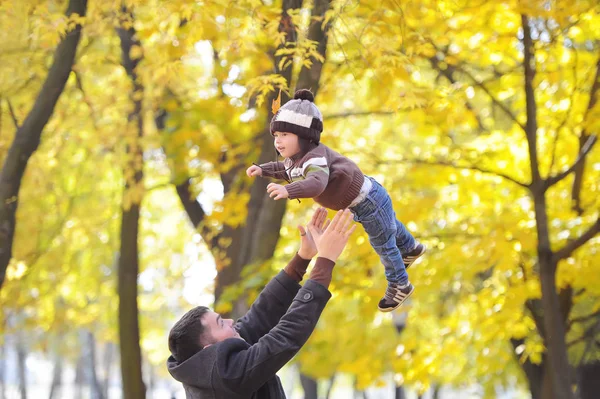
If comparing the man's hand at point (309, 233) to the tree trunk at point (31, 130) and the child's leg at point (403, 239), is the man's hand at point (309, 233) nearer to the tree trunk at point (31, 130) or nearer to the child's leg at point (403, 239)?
the child's leg at point (403, 239)

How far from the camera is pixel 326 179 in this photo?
340 centimetres

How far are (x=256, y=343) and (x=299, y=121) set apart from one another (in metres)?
0.99

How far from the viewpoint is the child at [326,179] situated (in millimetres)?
3467

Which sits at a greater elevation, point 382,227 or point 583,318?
point 583,318

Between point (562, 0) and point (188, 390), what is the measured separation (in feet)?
17.2

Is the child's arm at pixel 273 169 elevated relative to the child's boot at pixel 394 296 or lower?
elevated

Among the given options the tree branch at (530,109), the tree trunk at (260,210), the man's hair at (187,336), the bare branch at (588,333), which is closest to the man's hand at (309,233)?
the man's hair at (187,336)

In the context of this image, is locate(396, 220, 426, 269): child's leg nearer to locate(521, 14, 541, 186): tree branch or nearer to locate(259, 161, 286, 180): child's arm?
locate(259, 161, 286, 180): child's arm

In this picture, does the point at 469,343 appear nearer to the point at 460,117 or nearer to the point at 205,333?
the point at 460,117

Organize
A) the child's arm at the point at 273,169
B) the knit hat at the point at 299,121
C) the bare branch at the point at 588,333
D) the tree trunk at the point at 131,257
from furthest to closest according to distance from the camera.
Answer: the bare branch at the point at 588,333 → the tree trunk at the point at 131,257 → the child's arm at the point at 273,169 → the knit hat at the point at 299,121

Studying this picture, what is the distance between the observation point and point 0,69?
932 cm


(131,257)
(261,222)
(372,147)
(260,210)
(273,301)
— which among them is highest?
(372,147)

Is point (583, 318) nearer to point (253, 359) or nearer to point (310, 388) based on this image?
point (253, 359)

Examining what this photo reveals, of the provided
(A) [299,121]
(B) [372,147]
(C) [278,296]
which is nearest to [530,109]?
(B) [372,147]
